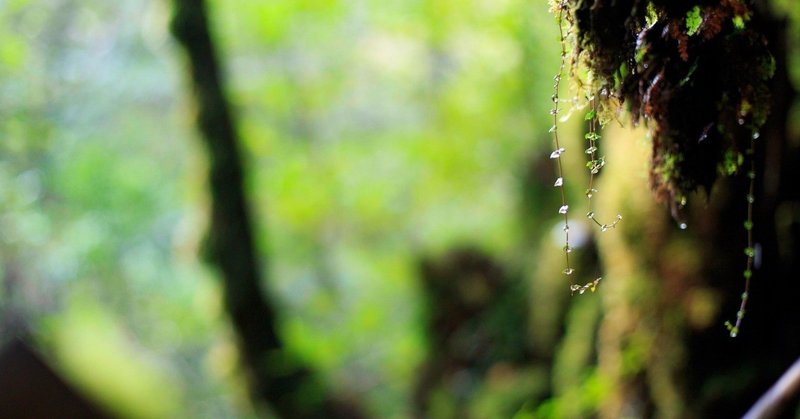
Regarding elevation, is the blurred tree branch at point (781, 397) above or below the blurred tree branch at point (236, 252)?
below

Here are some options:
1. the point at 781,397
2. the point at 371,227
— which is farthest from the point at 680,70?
the point at 371,227

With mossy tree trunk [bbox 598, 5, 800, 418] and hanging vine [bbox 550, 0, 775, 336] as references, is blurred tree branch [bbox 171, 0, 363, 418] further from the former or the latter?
hanging vine [bbox 550, 0, 775, 336]

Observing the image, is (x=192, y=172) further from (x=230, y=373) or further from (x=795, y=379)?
(x=795, y=379)

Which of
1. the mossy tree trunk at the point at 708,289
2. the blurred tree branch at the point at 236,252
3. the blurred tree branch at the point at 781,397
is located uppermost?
the blurred tree branch at the point at 236,252

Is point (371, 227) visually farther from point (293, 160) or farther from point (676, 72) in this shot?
point (676, 72)

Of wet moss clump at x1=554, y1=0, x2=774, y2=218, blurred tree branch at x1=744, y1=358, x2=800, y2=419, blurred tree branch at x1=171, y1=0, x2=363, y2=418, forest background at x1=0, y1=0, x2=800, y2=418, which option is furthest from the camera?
blurred tree branch at x1=171, y1=0, x2=363, y2=418

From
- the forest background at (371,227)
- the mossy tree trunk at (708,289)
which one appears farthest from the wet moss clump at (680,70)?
the forest background at (371,227)

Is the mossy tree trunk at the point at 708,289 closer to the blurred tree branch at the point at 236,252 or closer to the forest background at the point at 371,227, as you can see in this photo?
the forest background at the point at 371,227

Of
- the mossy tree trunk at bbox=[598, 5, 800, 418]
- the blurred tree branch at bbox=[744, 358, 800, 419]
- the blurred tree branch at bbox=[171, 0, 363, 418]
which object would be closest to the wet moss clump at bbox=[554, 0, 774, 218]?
the blurred tree branch at bbox=[744, 358, 800, 419]
